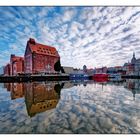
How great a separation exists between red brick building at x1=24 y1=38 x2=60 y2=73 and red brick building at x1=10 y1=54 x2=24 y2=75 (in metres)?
0.10

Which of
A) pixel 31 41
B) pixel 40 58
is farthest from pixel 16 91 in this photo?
pixel 31 41

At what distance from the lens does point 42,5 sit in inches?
122

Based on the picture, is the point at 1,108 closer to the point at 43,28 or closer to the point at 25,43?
the point at 25,43

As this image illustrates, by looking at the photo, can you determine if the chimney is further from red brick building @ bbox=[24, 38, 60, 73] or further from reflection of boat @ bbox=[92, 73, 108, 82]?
reflection of boat @ bbox=[92, 73, 108, 82]

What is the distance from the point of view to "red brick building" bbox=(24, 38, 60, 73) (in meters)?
3.81

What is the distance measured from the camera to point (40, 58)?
13.4 feet

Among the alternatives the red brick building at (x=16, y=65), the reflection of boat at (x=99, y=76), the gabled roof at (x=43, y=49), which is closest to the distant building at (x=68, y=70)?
the gabled roof at (x=43, y=49)

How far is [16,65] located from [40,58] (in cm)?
56

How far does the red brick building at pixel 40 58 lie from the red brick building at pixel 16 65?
10 cm

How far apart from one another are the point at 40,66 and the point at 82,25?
1218 millimetres

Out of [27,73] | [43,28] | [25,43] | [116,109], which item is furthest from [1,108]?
[116,109]

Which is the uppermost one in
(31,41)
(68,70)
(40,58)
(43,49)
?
(31,41)

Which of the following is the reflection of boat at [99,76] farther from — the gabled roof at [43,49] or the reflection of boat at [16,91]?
the reflection of boat at [16,91]

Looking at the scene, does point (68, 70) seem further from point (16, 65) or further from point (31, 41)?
point (16, 65)
